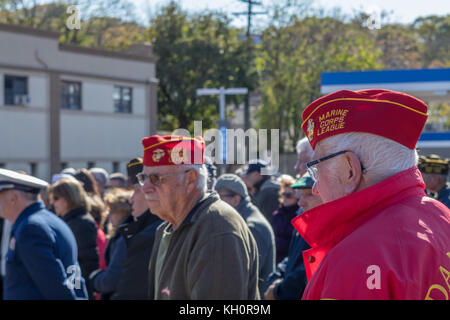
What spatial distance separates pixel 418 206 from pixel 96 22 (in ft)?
128

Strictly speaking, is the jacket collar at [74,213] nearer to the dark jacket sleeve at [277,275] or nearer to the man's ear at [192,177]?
the dark jacket sleeve at [277,275]

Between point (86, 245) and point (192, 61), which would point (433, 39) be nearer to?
point (192, 61)

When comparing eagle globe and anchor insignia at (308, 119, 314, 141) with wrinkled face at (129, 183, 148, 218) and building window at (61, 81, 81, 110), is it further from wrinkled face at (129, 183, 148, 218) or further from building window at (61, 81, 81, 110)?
building window at (61, 81, 81, 110)

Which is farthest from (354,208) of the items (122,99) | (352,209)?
(122,99)

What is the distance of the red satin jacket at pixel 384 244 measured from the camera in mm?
1574

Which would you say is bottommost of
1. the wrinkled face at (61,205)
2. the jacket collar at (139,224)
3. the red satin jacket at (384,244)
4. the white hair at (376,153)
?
the wrinkled face at (61,205)

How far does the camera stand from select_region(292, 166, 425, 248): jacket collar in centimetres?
178

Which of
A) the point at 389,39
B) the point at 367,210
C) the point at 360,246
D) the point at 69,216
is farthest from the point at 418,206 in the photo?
the point at 389,39

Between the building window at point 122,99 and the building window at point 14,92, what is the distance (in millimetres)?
5561

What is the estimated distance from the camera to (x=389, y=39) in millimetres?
46781

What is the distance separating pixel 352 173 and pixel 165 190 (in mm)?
1921

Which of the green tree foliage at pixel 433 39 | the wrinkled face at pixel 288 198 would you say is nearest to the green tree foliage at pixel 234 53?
the green tree foliage at pixel 433 39

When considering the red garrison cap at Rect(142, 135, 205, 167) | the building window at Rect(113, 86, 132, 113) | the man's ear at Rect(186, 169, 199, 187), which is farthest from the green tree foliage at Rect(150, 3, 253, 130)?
the man's ear at Rect(186, 169, 199, 187)
